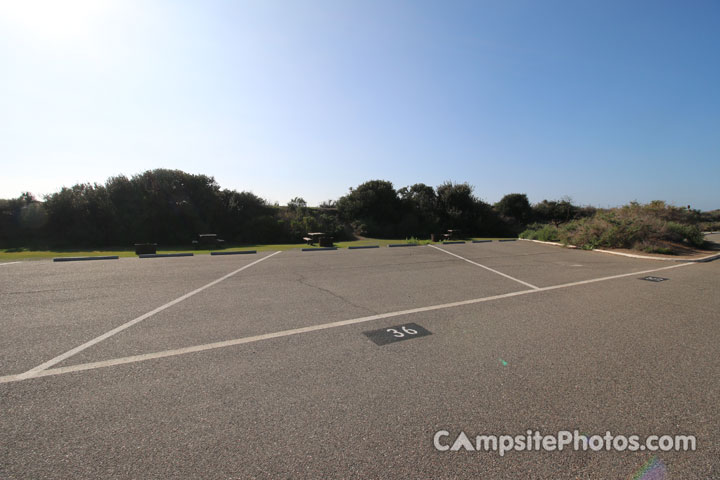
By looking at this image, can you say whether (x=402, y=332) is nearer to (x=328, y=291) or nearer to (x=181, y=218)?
(x=328, y=291)

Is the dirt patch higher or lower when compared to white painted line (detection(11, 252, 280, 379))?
higher

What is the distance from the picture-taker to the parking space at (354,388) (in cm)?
193

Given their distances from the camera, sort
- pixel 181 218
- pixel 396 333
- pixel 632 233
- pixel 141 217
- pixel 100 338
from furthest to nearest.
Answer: pixel 181 218 → pixel 141 217 → pixel 632 233 → pixel 396 333 → pixel 100 338

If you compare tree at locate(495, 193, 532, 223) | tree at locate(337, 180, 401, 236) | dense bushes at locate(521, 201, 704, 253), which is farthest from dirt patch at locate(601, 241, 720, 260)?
tree at locate(495, 193, 532, 223)

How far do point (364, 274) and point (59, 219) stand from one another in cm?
2877

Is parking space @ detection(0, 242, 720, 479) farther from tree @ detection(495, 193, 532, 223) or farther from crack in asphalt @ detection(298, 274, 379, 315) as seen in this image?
tree @ detection(495, 193, 532, 223)

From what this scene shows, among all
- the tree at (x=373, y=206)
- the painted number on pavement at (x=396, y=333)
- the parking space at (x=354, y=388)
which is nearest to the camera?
the parking space at (x=354, y=388)

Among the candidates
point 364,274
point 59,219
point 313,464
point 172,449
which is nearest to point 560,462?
point 313,464

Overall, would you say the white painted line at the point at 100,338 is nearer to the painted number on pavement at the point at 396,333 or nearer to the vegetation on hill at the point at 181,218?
the painted number on pavement at the point at 396,333

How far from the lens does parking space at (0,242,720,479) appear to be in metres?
1.93

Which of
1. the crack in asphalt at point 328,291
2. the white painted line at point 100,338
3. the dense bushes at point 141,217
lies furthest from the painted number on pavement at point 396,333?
the dense bushes at point 141,217

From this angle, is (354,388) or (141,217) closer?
(354,388)

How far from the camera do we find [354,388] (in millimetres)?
2768

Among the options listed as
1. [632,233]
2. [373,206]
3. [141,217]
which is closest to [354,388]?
[632,233]
